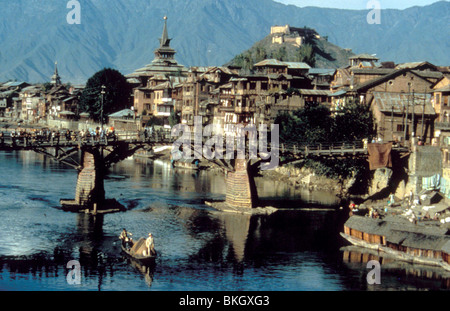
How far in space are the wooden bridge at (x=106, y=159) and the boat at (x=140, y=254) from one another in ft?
60.7

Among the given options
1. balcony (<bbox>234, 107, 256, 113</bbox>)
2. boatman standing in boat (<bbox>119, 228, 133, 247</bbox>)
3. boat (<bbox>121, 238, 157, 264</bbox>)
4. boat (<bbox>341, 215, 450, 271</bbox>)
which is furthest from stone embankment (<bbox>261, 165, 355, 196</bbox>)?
boat (<bbox>121, 238, 157, 264</bbox>)

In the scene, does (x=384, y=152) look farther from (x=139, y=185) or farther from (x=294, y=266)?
(x=139, y=185)

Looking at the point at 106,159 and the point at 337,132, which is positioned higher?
the point at 337,132

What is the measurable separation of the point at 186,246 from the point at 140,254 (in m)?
6.67

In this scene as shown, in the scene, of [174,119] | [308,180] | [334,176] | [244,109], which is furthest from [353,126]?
[174,119]

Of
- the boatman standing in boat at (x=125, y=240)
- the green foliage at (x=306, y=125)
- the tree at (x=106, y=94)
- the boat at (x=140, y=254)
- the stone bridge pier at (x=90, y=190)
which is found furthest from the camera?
the tree at (x=106, y=94)

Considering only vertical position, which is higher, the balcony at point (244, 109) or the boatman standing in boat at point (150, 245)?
the balcony at point (244, 109)

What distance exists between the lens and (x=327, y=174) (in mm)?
94750

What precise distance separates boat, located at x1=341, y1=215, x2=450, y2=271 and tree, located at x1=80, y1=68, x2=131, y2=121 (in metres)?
116

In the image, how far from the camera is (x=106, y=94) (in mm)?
169375

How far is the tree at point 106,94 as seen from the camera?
170 metres

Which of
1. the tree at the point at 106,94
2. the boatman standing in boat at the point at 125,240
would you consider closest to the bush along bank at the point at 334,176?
the boatman standing in boat at the point at 125,240

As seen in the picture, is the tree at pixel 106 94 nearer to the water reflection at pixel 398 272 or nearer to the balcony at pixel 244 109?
the balcony at pixel 244 109

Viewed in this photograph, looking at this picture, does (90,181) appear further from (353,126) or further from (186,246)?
(353,126)
